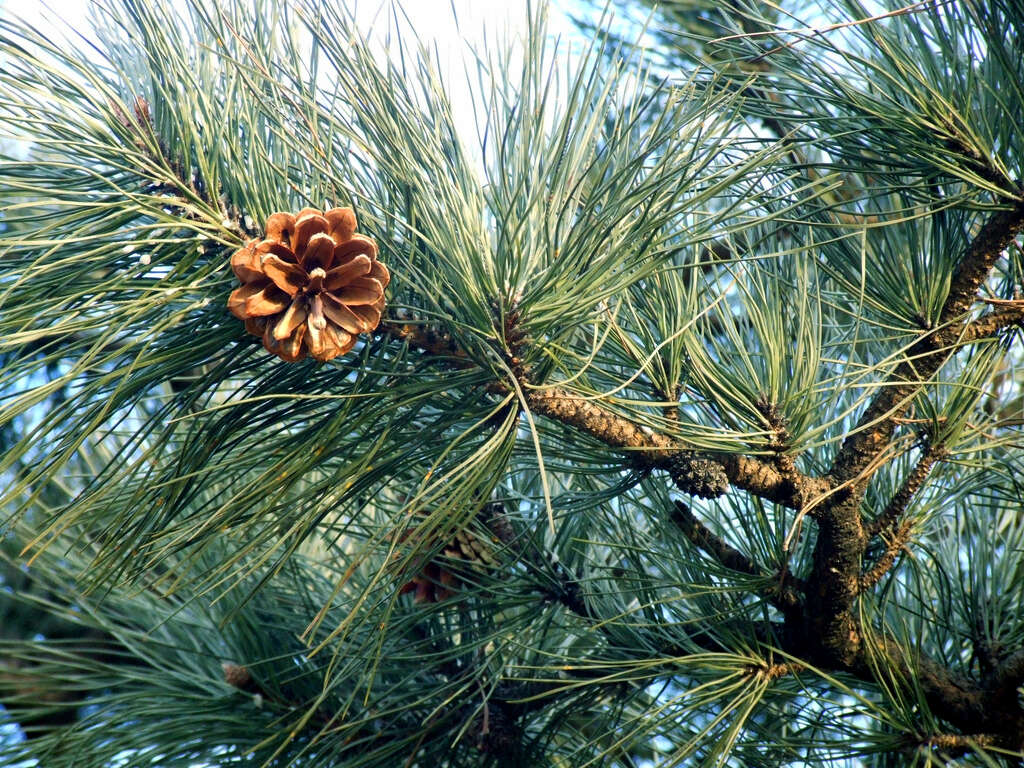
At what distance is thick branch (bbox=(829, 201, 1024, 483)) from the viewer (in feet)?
1.93

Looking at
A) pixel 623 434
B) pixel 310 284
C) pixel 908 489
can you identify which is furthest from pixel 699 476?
pixel 310 284

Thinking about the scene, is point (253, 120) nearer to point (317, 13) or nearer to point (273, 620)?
point (317, 13)

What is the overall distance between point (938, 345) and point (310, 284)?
1.39 feet

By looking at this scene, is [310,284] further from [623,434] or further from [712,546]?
[712,546]

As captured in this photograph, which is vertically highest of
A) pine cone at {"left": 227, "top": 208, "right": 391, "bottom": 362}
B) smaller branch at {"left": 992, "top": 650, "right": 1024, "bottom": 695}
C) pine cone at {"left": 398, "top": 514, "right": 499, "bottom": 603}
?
pine cone at {"left": 227, "top": 208, "right": 391, "bottom": 362}

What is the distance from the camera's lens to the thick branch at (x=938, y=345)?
1.93 feet

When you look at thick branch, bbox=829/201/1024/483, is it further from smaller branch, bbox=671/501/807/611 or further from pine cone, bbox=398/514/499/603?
pine cone, bbox=398/514/499/603

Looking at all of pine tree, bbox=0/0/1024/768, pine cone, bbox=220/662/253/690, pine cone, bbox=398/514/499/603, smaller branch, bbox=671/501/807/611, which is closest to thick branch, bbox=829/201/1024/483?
pine tree, bbox=0/0/1024/768

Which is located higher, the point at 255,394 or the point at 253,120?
the point at 253,120

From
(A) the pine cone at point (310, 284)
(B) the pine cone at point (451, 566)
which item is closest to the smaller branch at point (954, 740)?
(B) the pine cone at point (451, 566)

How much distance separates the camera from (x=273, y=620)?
35.0 inches

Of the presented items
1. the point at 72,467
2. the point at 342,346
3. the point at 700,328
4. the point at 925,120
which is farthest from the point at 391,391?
the point at 72,467

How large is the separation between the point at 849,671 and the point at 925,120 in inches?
15.1

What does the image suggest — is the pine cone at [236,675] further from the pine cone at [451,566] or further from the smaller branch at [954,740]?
the smaller branch at [954,740]
